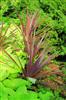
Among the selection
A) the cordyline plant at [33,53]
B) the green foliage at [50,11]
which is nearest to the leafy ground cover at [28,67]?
the cordyline plant at [33,53]

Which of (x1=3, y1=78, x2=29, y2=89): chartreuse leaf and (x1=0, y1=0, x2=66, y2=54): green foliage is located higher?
(x1=0, y1=0, x2=66, y2=54): green foliage

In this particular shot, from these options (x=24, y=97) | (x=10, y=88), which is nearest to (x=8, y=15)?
(x=10, y=88)

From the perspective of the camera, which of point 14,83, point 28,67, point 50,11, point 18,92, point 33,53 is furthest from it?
point 50,11

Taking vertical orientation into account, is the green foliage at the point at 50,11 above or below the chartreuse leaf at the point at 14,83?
above

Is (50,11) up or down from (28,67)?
up

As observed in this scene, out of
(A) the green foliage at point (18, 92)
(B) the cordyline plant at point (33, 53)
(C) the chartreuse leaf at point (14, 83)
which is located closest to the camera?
(A) the green foliage at point (18, 92)

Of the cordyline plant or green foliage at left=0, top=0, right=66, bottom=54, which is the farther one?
green foliage at left=0, top=0, right=66, bottom=54

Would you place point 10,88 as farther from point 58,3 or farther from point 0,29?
point 58,3

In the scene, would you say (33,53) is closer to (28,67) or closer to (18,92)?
(28,67)

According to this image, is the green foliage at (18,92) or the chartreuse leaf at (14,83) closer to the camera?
the green foliage at (18,92)

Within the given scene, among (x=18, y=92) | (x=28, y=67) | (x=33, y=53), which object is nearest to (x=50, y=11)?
(x=33, y=53)

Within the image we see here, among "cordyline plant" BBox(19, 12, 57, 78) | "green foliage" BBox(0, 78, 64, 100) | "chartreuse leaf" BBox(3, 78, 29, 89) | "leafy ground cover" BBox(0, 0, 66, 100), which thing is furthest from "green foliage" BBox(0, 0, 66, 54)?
"chartreuse leaf" BBox(3, 78, 29, 89)

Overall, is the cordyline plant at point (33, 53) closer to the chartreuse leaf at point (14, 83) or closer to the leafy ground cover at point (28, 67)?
the leafy ground cover at point (28, 67)

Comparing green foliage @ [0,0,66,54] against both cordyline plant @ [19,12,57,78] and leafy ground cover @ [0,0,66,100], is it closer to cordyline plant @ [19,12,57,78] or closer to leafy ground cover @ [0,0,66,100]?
leafy ground cover @ [0,0,66,100]
